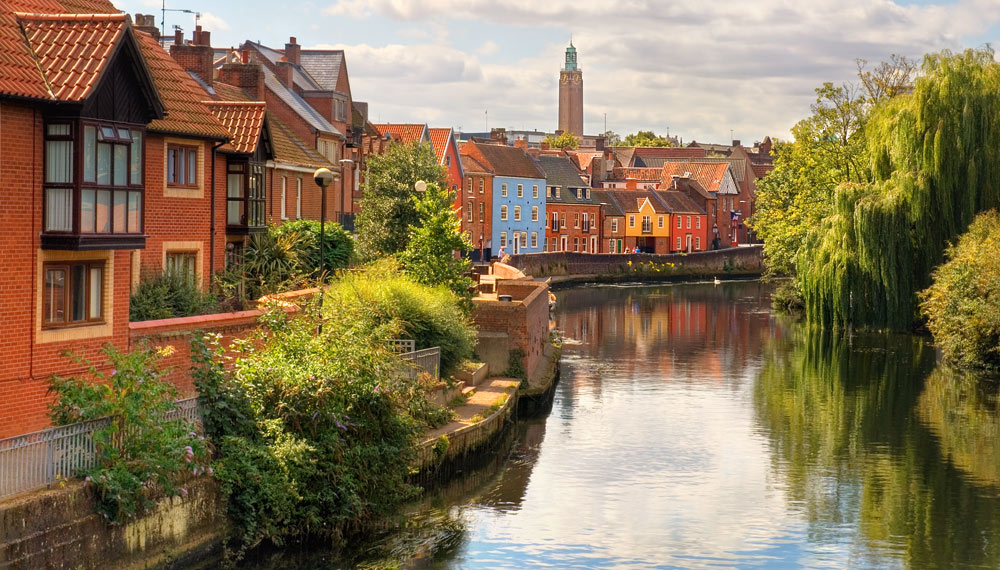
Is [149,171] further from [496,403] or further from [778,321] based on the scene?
[778,321]

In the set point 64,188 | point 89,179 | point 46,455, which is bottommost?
point 46,455

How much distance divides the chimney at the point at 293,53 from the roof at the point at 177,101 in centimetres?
2934

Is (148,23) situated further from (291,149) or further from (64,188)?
(64,188)

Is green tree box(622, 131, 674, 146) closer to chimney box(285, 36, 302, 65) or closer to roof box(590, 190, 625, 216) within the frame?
roof box(590, 190, 625, 216)

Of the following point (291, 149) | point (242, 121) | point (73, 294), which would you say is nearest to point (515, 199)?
point (291, 149)

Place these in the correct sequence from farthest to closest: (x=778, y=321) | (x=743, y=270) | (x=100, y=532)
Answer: (x=743, y=270)
(x=778, y=321)
(x=100, y=532)

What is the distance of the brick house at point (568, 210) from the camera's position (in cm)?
9194

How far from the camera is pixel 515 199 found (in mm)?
86000

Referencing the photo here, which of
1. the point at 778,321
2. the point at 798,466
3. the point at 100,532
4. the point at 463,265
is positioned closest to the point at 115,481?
the point at 100,532

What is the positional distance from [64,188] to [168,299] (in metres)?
6.45

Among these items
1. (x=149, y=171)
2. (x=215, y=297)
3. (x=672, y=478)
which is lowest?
(x=672, y=478)

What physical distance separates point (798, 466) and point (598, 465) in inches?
165

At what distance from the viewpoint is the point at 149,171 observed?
24.1 meters

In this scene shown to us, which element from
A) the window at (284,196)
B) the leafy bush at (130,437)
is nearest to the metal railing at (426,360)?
the leafy bush at (130,437)
